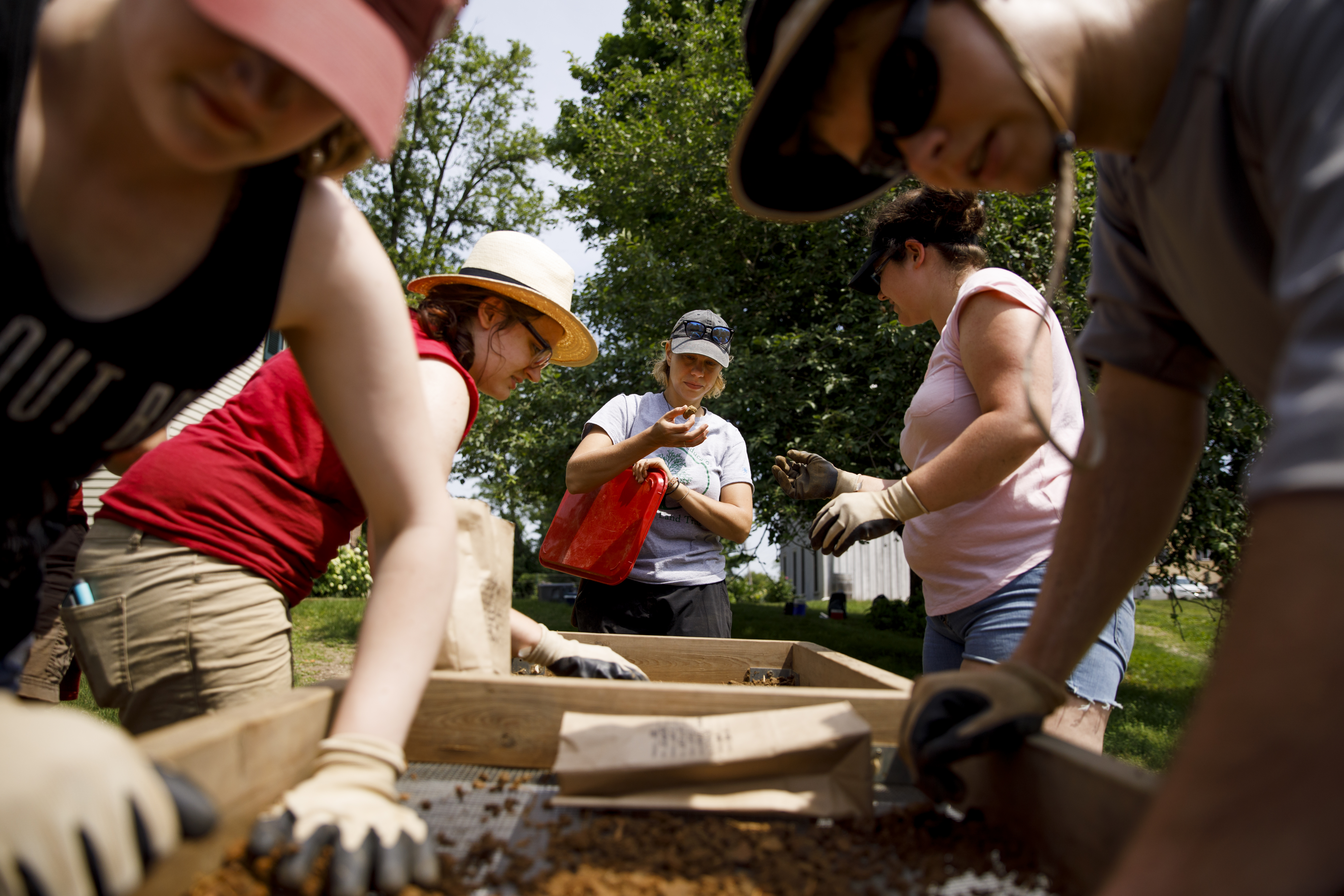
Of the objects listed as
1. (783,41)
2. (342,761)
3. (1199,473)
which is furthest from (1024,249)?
(342,761)

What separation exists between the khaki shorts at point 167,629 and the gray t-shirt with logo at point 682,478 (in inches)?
76.7

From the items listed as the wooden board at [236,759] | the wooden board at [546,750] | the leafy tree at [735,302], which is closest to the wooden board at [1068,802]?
the wooden board at [546,750]

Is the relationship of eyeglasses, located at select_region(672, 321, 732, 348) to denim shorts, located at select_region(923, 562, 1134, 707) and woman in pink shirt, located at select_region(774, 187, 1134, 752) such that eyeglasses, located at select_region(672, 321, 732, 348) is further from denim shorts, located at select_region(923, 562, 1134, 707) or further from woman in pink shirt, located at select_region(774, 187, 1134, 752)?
denim shorts, located at select_region(923, 562, 1134, 707)

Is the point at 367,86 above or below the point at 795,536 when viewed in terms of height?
above

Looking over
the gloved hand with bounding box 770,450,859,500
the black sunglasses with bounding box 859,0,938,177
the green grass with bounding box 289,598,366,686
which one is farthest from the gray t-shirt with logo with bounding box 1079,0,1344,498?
the green grass with bounding box 289,598,366,686

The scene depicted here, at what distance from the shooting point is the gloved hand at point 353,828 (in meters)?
1.03

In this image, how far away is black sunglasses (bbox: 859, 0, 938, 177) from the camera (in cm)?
120

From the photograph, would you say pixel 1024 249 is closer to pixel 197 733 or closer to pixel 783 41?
pixel 783 41

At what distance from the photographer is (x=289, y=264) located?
1.26 m

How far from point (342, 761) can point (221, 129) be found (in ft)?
2.83

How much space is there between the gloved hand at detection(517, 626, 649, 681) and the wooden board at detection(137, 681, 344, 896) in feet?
2.71

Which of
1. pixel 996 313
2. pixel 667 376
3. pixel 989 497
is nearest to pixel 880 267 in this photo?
pixel 996 313

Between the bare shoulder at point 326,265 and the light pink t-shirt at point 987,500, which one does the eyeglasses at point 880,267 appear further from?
the bare shoulder at point 326,265

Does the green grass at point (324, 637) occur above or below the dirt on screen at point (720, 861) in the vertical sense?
below
